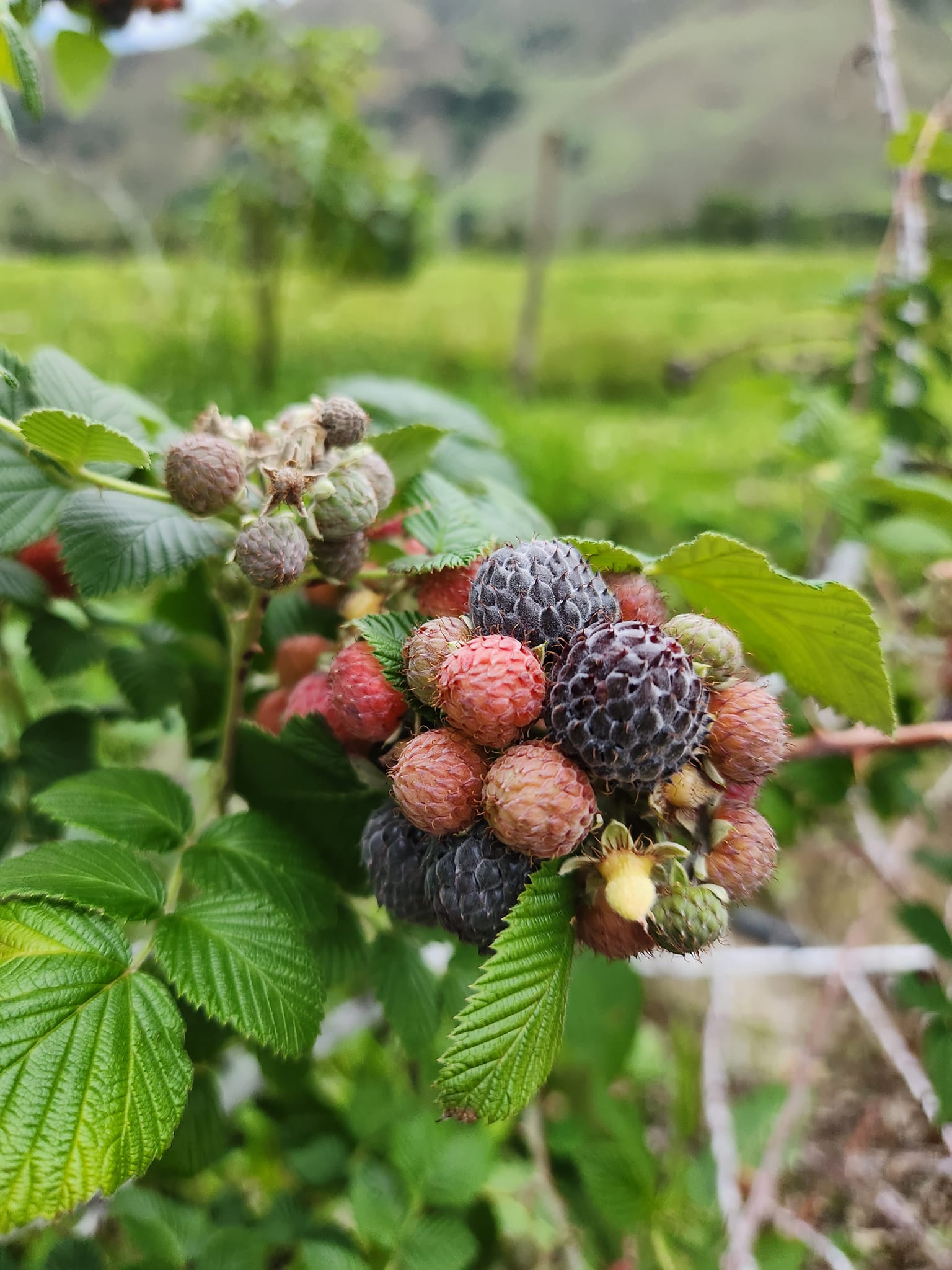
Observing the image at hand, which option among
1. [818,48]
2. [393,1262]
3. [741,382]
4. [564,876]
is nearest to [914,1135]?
[393,1262]

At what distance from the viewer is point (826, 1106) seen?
1.12 metres

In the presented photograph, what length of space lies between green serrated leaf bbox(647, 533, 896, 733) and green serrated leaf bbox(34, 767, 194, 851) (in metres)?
0.29

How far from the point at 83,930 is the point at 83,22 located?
2.55ft

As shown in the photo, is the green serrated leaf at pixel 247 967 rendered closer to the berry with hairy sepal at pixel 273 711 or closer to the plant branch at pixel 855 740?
the berry with hairy sepal at pixel 273 711

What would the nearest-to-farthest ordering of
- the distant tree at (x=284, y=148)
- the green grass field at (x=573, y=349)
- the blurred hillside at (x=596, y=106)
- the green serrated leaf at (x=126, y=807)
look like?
the green serrated leaf at (x=126, y=807) → the green grass field at (x=573, y=349) → the distant tree at (x=284, y=148) → the blurred hillside at (x=596, y=106)

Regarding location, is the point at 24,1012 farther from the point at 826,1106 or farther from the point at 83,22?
the point at 826,1106

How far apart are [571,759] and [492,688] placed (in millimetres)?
48

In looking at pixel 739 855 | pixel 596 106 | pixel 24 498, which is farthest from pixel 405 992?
pixel 596 106

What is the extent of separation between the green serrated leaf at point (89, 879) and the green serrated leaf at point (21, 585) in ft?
0.63

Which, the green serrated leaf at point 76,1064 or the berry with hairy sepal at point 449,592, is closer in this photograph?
the green serrated leaf at point 76,1064

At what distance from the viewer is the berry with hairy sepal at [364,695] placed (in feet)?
1.22

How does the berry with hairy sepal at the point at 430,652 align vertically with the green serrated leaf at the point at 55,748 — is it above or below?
above

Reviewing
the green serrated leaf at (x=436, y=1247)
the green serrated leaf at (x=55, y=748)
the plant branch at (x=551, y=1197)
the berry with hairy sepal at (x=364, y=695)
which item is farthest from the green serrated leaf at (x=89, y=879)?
the plant branch at (x=551, y=1197)

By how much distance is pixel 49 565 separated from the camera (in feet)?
1.89
